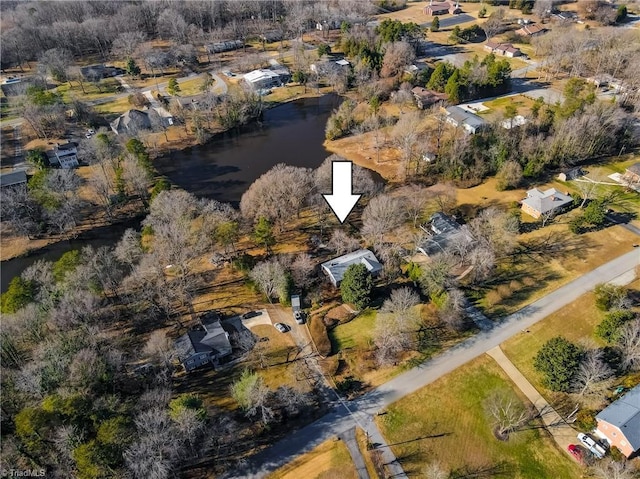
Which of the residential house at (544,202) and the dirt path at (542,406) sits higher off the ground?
the residential house at (544,202)

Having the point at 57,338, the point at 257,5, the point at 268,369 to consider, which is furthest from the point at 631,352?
the point at 257,5

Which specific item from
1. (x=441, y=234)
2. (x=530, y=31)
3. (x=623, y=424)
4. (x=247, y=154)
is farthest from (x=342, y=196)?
(x=530, y=31)

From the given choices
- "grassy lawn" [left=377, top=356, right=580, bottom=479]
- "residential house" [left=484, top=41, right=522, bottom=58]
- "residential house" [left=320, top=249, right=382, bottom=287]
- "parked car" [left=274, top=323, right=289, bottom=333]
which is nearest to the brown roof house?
"residential house" [left=484, top=41, right=522, bottom=58]

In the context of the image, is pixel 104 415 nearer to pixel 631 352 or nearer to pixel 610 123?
pixel 631 352

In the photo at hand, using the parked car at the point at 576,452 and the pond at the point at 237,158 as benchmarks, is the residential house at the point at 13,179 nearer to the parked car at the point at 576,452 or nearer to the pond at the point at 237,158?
the pond at the point at 237,158

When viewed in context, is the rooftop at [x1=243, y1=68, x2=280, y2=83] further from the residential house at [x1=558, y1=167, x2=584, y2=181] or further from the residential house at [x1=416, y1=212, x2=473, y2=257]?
the residential house at [x1=558, y1=167, x2=584, y2=181]

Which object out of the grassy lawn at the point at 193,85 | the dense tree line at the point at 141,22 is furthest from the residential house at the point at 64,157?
the dense tree line at the point at 141,22

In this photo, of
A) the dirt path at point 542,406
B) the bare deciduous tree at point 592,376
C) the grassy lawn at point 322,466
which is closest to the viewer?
the grassy lawn at point 322,466
